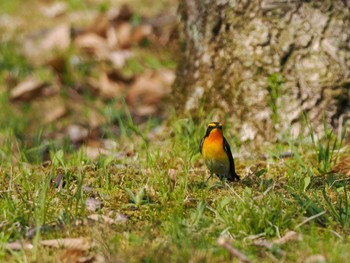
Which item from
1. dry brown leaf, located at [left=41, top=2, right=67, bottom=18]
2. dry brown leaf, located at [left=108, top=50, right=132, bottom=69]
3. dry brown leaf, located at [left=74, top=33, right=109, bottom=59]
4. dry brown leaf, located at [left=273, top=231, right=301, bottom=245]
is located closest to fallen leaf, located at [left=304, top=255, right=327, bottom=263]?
dry brown leaf, located at [left=273, top=231, right=301, bottom=245]

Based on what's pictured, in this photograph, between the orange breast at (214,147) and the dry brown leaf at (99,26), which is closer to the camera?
the orange breast at (214,147)

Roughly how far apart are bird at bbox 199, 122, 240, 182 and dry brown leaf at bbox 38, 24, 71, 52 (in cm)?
432

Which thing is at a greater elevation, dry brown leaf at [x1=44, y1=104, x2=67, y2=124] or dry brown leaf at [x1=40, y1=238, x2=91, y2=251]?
dry brown leaf at [x1=40, y1=238, x2=91, y2=251]

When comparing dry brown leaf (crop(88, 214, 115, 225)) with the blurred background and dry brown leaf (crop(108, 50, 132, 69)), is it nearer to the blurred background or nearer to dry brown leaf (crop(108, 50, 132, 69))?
the blurred background

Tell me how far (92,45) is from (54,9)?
48.8 inches

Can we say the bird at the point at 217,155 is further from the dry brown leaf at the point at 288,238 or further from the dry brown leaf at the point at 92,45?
the dry brown leaf at the point at 92,45

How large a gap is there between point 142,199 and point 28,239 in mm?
744

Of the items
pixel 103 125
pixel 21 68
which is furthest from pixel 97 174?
pixel 21 68

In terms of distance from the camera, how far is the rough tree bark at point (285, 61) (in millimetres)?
5113

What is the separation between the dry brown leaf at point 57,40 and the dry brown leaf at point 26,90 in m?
A: 0.77

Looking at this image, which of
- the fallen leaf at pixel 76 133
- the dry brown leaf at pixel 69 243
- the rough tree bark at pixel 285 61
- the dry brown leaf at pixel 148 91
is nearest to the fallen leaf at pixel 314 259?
the dry brown leaf at pixel 69 243

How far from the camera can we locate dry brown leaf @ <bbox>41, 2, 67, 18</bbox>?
931 cm

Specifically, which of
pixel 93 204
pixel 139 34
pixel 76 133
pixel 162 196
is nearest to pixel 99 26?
pixel 139 34

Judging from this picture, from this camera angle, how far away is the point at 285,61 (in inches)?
203
